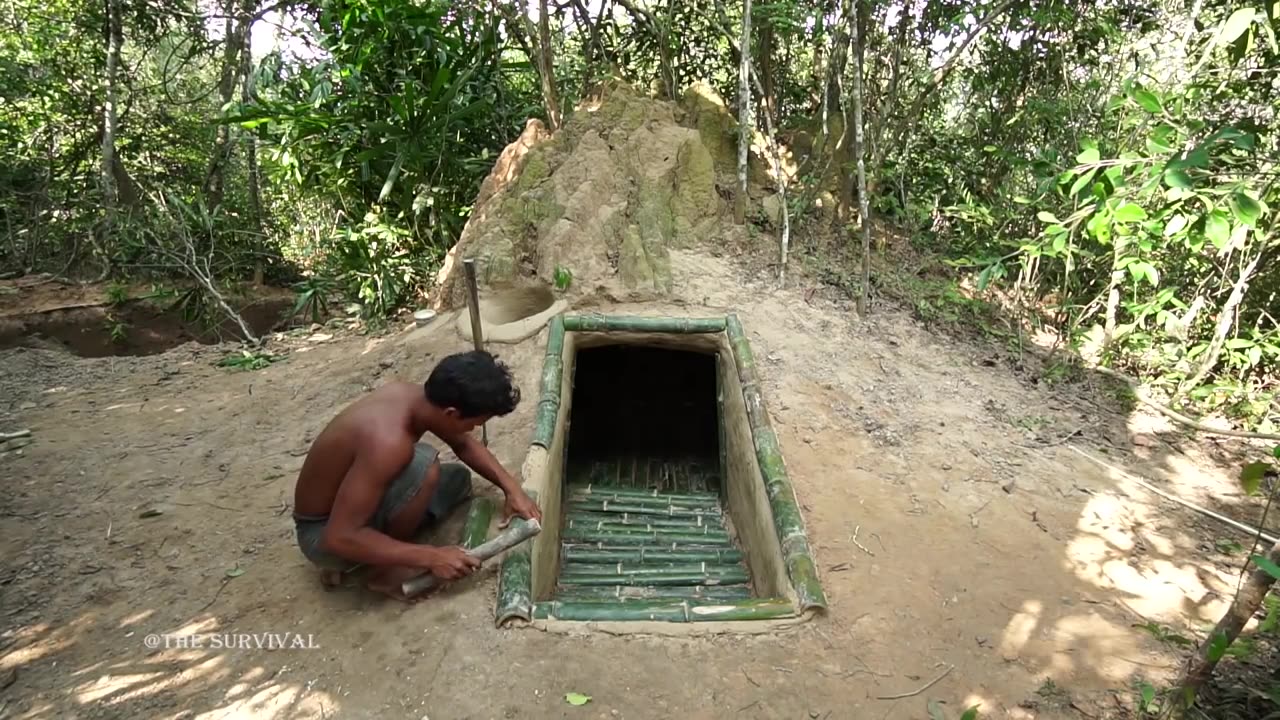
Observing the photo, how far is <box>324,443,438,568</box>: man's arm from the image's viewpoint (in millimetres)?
2234

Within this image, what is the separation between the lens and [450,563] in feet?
8.05

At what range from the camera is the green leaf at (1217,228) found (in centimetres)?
221

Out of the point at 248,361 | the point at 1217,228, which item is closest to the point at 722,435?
the point at 1217,228

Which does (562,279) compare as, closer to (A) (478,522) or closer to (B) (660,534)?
(B) (660,534)

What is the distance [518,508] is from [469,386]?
0.75 metres

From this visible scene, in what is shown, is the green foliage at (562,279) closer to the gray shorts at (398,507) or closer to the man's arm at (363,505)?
the gray shorts at (398,507)

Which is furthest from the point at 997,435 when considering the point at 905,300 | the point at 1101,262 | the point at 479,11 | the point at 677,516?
the point at 479,11

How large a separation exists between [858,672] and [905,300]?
3754 mm

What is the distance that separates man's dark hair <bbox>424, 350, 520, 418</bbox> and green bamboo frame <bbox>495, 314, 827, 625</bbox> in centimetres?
71

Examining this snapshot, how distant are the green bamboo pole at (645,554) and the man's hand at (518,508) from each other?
1021mm

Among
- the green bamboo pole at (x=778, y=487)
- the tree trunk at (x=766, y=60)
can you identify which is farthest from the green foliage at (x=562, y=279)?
the tree trunk at (x=766, y=60)

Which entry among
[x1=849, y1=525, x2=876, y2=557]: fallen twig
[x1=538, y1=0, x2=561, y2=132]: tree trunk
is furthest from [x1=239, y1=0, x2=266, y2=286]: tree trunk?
[x1=849, y1=525, x2=876, y2=557]: fallen twig

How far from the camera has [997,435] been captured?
159 inches

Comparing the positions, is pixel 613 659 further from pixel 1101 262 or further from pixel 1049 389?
pixel 1101 262
